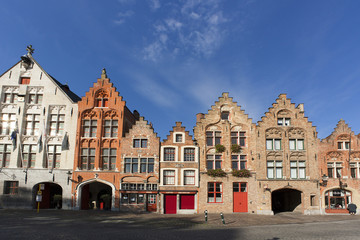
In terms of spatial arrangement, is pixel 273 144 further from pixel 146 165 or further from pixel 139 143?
pixel 139 143

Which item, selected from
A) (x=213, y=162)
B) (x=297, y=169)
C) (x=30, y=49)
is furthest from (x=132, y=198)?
(x=30, y=49)

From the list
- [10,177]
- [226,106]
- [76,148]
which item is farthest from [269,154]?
[10,177]

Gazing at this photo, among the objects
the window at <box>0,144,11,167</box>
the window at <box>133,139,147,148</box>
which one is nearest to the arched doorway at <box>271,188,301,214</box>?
the window at <box>133,139,147,148</box>

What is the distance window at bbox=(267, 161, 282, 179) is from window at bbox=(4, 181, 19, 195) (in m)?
24.7

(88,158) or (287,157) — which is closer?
(287,157)

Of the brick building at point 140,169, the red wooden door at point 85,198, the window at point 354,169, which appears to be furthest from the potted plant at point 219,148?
the red wooden door at point 85,198

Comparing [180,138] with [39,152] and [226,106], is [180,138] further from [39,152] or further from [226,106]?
[39,152]

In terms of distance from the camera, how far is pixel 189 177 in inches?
1085

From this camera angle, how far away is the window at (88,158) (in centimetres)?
2811

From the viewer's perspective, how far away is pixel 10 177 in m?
27.7

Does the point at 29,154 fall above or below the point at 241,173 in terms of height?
above

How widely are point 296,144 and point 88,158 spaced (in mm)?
20847

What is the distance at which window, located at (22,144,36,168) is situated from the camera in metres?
28.2

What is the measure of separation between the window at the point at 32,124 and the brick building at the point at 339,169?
28.9 meters
